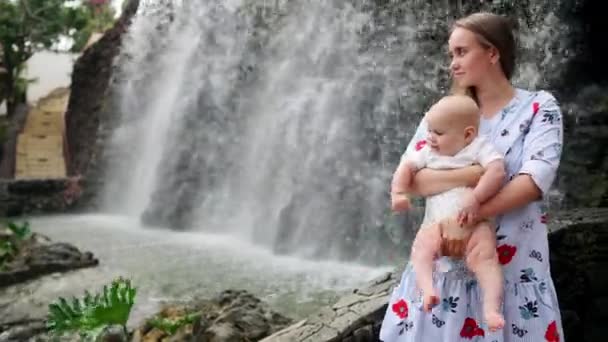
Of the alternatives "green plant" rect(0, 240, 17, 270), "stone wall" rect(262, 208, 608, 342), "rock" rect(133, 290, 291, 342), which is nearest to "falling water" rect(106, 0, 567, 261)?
"rock" rect(133, 290, 291, 342)

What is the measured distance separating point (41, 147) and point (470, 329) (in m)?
16.0

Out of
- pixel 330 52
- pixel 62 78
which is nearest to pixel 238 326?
pixel 330 52

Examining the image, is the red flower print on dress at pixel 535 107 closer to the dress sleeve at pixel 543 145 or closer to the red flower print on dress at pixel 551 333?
the dress sleeve at pixel 543 145

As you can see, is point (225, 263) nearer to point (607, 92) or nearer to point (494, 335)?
point (607, 92)

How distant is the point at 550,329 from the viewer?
1.87 metres

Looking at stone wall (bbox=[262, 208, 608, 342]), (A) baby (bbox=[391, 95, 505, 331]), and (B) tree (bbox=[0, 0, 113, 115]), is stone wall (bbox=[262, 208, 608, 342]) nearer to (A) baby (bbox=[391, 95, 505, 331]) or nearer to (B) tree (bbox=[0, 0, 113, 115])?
(A) baby (bbox=[391, 95, 505, 331])

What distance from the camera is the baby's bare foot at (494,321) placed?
5.52 feet

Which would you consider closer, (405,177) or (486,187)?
(486,187)

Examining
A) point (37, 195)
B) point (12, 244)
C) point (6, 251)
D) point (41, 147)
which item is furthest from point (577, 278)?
point (41, 147)

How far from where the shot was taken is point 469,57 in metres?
1.86

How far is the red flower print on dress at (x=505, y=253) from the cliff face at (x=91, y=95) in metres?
12.7

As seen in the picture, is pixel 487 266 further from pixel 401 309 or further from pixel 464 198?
pixel 401 309

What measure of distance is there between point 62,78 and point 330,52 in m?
18.4

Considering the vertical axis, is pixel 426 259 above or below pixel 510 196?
below
